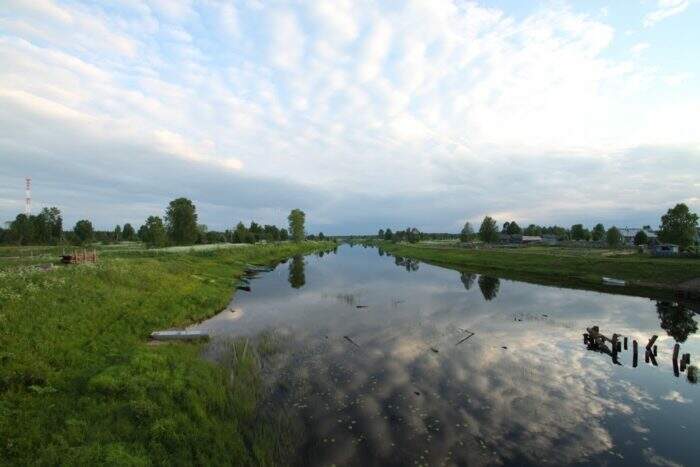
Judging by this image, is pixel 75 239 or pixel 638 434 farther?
pixel 75 239

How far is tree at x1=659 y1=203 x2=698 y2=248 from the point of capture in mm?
75625

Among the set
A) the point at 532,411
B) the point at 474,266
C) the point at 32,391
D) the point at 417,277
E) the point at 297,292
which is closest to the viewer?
the point at 32,391

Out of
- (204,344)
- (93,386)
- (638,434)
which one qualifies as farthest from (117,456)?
(638,434)

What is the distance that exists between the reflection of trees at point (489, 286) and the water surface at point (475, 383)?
296 inches

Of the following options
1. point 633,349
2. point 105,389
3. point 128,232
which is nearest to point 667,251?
point 633,349

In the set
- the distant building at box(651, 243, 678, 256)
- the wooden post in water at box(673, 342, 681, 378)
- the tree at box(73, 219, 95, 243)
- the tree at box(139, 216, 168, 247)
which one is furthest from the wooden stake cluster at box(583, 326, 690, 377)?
the tree at box(73, 219, 95, 243)

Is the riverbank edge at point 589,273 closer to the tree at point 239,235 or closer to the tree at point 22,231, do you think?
the tree at point 239,235

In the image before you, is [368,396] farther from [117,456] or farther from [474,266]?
[474,266]

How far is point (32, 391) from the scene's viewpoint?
13.8 metres

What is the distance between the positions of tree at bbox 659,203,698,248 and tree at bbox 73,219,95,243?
176127mm

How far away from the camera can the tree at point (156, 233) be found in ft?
342

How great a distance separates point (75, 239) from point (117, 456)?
478 ft

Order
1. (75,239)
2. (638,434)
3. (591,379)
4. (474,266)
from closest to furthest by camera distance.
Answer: (638,434) < (591,379) < (474,266) < (75,239)

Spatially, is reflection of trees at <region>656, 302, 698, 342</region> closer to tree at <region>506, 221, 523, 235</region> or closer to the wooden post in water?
the wooden post in water
